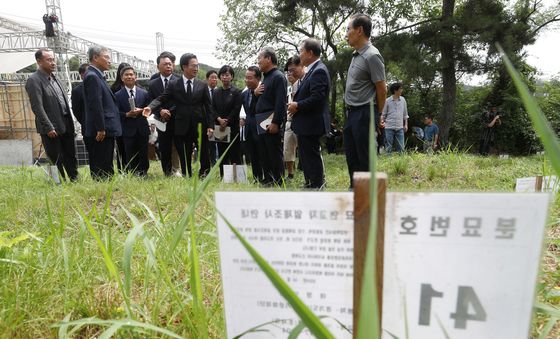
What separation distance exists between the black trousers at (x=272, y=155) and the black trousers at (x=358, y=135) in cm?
82

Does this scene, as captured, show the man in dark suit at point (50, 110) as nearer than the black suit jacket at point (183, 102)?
Yes

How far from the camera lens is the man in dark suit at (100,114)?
146 inches

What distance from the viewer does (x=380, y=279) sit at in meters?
0.60

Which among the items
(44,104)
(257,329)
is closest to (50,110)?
(44,104)

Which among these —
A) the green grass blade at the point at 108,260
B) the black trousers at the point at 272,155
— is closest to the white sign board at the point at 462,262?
the green grass blade at the point at 108,260

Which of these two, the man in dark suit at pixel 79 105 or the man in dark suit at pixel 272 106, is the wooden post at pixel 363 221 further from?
the man in dark suit at pixel 79 105

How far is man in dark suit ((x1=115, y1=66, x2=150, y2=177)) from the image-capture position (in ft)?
14.5

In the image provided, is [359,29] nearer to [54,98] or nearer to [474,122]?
[54,98]

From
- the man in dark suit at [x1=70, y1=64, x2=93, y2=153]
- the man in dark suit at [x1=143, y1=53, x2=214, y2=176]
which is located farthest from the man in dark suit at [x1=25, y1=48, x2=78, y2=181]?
the man in dark suit at [x1=143, y1=53, x2=214, y2=176]

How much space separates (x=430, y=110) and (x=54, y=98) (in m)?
15.2

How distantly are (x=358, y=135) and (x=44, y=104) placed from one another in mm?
3297

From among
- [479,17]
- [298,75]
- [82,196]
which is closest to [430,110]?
[479,17]

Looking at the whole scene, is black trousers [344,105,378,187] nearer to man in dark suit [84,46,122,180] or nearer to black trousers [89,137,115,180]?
man in dark suit [84,46,122,180]

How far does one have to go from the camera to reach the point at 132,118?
4426mm
